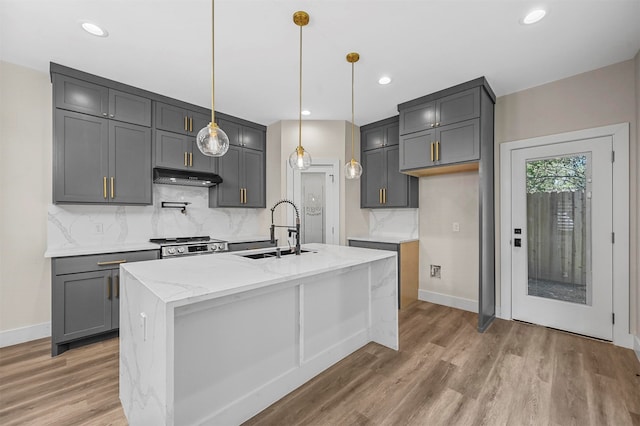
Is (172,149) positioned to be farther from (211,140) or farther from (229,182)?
(211,140)

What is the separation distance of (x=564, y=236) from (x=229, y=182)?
4180 millimetres

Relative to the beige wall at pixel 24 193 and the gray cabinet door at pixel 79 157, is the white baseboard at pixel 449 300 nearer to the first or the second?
the gray cabinet door at pixel 79 157

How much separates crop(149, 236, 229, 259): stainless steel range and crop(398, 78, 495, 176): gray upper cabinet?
2.61 metres

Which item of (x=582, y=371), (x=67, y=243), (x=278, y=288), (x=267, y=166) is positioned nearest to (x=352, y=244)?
(x=267, y=166)

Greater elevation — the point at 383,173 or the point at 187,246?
the point at 383,173

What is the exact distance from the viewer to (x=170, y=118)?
3.55m

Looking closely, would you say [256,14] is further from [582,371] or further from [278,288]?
[582,371]

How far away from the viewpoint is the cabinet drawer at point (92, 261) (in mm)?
2561

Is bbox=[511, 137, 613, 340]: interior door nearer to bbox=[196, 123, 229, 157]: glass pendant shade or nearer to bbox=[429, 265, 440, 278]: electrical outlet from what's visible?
bbox=[429, 265, 440, 278]: electrical outlet

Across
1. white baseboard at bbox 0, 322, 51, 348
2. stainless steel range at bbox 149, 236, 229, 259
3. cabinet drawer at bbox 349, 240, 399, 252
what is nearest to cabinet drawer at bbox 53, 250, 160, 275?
stainless steel range at bbox 149, 236, 229, 259

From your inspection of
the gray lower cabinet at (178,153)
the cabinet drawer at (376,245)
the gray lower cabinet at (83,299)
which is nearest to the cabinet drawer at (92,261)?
the gray lower cabinet at (83,299)

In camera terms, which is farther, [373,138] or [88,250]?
[373,138]

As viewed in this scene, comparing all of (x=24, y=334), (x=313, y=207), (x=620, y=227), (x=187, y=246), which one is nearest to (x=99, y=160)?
(x=187, y=246)

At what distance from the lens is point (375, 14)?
2096mm
